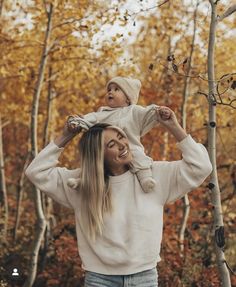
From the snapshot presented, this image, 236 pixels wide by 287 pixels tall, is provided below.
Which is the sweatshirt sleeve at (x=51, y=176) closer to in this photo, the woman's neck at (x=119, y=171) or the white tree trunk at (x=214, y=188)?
the woman's neck at (x=119, y=171)

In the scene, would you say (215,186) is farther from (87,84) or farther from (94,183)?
(87,84)

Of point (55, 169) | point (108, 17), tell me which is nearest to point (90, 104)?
point (108, 17)

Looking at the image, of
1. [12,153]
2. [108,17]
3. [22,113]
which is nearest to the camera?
[108,17]

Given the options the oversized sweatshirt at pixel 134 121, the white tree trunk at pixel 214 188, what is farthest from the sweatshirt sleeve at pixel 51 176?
the white tree trunk at pixel 214 188

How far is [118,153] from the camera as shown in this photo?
2.59 m

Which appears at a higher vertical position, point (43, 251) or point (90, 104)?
→ point (90, 104)

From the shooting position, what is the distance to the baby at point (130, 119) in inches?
101

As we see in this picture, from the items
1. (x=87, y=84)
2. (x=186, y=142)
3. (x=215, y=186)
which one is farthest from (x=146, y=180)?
(x=87, y=84)

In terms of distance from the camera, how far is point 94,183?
2.54 m

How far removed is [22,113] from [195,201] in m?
3.18

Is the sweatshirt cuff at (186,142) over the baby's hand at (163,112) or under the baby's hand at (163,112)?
under

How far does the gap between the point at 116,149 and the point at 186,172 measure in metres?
0.36

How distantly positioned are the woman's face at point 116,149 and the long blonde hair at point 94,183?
30 mm

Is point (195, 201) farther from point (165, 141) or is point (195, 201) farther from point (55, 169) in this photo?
point (55, 169)
